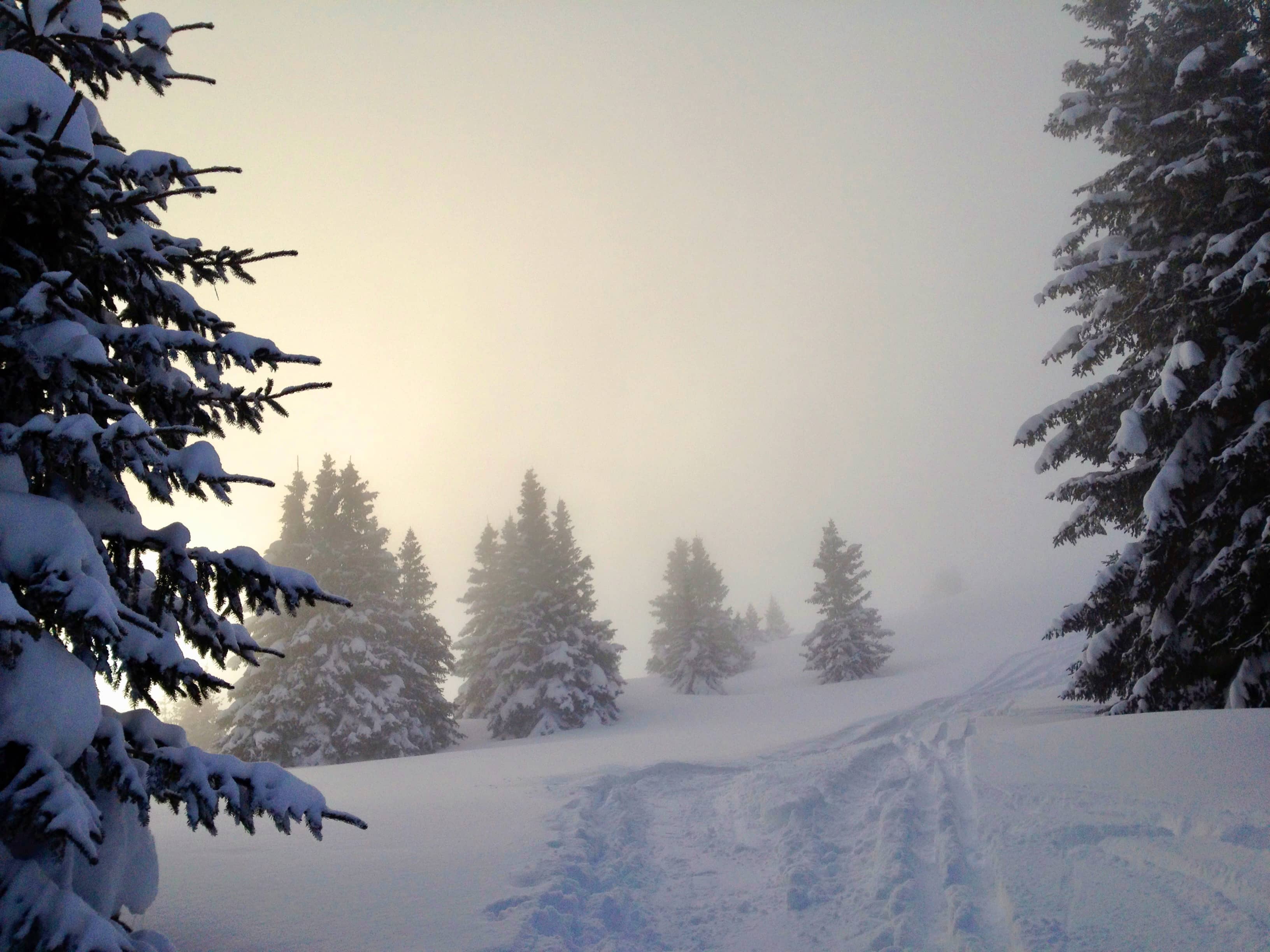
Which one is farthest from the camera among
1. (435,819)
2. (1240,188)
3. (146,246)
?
(1240,188)

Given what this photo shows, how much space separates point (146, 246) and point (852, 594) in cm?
3745

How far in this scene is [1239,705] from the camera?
9.27 m

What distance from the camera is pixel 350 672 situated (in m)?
22.7

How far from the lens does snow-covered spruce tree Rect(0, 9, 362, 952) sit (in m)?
2.73

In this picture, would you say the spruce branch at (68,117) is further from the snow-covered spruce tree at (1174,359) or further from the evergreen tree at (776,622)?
the evergreen tree at (776,622)

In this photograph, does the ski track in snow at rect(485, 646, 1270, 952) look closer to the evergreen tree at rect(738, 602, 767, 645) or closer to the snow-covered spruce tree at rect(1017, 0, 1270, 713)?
the snow-covered spruce tree at rect(1017, 0, 1270, 713)

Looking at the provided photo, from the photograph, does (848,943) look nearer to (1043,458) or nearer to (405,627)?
(1043,458)

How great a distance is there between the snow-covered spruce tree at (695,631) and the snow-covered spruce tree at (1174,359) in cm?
2768

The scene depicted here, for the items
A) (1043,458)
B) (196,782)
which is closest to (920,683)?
(1043,458)

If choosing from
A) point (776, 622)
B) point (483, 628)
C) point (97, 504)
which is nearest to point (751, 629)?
point (776, 622)

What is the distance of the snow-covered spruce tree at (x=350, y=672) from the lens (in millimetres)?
21625

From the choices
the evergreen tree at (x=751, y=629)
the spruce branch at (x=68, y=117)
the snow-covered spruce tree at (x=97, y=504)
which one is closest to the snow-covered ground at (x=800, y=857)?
the snow-covered spruce tree at (x=97, y=504)

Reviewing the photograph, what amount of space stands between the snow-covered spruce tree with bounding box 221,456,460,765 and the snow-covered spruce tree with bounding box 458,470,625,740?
2225 millimetres

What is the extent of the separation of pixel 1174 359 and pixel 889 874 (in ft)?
28.3
